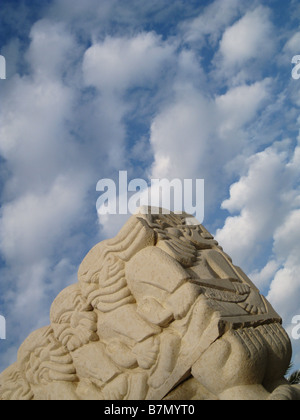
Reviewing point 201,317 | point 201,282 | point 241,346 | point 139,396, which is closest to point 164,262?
point 201,282

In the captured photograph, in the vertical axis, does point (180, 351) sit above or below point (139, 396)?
above

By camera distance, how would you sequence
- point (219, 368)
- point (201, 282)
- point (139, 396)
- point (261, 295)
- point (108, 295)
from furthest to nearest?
point (261, 295) → point (108, 295) → point (201, 282) → point (139, 396) → point (219, 368)

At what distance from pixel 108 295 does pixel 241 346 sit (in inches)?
64.1

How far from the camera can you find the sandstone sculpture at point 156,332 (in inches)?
128

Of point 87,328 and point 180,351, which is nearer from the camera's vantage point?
point 180,351

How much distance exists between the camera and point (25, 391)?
4.57 meters

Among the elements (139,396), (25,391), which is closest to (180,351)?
(139,396)

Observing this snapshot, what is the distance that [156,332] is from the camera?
358 centimetres

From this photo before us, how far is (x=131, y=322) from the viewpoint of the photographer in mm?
3777

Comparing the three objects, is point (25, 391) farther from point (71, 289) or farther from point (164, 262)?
point (164, 262)

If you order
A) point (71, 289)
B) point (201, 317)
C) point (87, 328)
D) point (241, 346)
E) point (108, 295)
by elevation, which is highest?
point (71, 289)

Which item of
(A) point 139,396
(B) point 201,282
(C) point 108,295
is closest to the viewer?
(A) point 139,396

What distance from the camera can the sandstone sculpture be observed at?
3.24 meters
